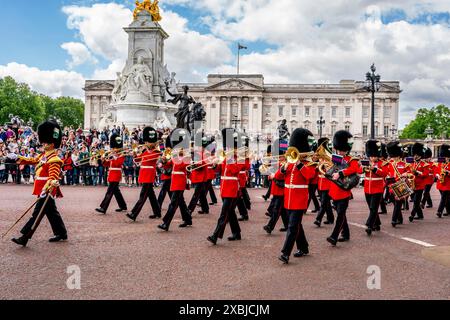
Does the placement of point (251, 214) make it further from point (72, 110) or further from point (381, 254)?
point (72, 110)

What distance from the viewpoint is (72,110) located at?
110 meters

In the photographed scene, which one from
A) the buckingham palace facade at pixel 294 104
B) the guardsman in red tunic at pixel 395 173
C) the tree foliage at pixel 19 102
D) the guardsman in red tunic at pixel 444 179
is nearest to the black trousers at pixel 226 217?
the guardsman in red tunic at pixel 395 173

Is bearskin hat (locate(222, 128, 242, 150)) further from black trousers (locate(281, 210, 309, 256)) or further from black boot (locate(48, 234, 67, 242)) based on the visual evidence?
black boot (locate(48, 234, 67, 242))

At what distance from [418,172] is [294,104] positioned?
285 feet

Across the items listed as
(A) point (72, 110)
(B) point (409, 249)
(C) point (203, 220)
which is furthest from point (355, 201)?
(A) point (72, 110)

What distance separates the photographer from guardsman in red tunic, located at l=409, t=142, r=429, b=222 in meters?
12.6

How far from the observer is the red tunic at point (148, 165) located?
11.2 m

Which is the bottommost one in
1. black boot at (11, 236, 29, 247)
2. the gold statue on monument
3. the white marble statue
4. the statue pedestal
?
black boot at (11, 236, 29, 247)

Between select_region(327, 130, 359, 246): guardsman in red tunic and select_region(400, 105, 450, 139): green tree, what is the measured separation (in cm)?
9213

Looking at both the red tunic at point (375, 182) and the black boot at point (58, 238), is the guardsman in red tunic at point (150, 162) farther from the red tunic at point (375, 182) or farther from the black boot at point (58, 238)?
the red tunic at point (375, 182)

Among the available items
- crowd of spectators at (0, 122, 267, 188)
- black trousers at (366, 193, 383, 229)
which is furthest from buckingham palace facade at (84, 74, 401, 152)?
black trousers at (366, 193, 383, 229)

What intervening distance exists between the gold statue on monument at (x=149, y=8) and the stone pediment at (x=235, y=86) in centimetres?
6299
